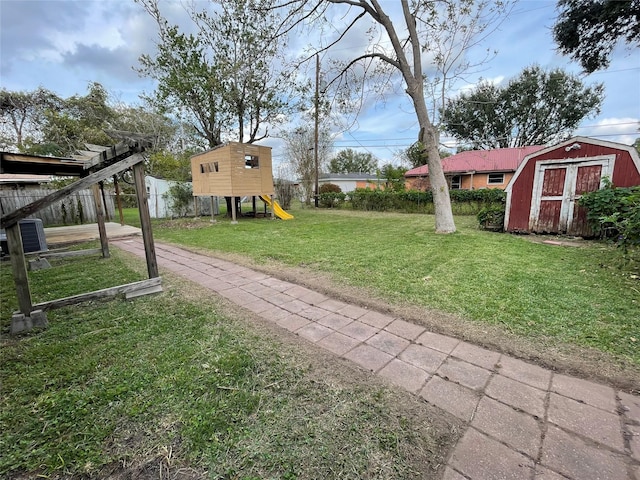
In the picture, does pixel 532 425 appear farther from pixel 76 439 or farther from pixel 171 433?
pixel 76 439

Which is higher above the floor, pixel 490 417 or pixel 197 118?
pixel 197 118

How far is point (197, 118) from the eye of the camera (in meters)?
13.1

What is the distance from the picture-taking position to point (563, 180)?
21.8 feet

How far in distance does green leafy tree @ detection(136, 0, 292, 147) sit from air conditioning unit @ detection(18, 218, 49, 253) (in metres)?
8.69

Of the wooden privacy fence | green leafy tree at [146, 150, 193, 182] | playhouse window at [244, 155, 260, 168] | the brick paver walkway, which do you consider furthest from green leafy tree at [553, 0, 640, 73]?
the wooden privacy fence

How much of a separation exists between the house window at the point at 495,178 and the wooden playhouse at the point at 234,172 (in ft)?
46.4

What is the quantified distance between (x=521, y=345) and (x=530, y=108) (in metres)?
26.4

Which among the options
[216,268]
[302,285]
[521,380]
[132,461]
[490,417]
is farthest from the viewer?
[216,268]

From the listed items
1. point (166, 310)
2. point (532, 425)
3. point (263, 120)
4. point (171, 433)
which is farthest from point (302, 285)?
point (263, 120)

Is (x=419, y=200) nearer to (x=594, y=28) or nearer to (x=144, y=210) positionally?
(x=594, y=28)

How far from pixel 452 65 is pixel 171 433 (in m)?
9.09

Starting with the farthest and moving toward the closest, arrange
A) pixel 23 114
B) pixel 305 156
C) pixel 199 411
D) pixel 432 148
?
pixel 305 156, pixel 23 114, pixel 432 148, pixel 199 411

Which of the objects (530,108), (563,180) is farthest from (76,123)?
(530,108)

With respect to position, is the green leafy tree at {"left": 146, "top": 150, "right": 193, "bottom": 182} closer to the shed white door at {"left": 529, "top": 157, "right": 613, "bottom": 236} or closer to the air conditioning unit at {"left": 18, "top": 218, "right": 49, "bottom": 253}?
the air conditioning unit at {"left": 18, "top": 218, "right": 49, "bottom": 253}
